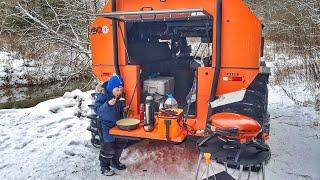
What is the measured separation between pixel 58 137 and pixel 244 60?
3.52 meters

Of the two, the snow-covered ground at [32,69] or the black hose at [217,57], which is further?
the snow-covered ground at [32,69]

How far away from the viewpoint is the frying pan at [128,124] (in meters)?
4.51

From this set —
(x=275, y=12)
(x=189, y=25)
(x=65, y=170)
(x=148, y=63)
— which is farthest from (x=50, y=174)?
(x=275, y=12)

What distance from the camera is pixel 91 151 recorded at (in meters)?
5.42

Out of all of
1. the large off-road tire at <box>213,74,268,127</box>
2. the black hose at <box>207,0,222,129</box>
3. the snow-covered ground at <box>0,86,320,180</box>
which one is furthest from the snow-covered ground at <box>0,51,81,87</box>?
the large off-road tire at <box>213,74,268,127</box>

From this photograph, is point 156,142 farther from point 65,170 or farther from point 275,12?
point 275,12

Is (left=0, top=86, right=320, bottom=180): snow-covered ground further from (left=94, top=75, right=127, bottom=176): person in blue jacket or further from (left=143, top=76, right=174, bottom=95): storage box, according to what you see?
(left=143, top=76, right=174, bottom=95): storage box

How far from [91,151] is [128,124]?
46.7 inches

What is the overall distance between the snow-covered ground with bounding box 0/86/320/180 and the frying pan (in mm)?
636

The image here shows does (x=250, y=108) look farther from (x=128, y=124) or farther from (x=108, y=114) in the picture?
(x=108, y=114)

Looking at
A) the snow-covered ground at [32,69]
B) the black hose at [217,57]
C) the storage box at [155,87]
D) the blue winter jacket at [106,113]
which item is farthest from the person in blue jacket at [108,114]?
the snow-covered ground at [32,69]

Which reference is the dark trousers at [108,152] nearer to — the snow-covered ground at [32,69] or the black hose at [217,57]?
the black hose at [217,57]

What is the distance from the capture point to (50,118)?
23.6 feet

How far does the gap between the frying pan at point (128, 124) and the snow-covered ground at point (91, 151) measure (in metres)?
Result: 0.64
